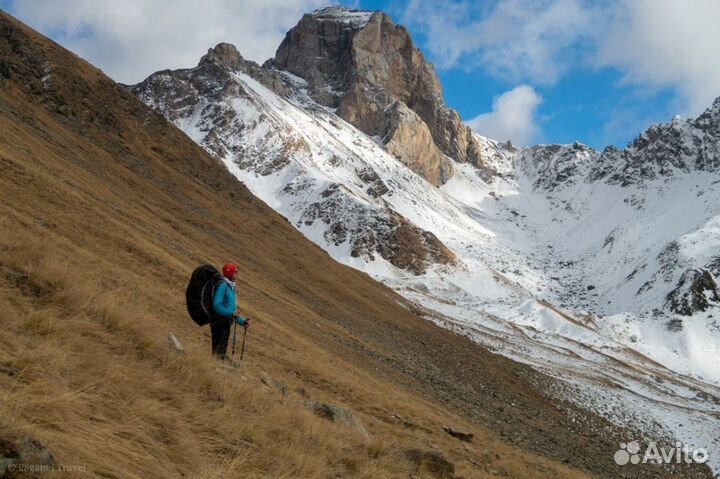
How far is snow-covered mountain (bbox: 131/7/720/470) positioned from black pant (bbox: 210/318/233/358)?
2661cm

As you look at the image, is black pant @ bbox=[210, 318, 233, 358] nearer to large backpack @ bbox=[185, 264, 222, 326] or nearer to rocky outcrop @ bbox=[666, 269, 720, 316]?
large backpack @ bbox=[185, 264, 222, 326]

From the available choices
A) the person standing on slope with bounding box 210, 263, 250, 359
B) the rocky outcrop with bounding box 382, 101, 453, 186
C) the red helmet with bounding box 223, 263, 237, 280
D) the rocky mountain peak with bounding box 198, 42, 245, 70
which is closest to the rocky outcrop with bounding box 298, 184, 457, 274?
the rocky outcrop with bounding box 382, 101, 453, 186

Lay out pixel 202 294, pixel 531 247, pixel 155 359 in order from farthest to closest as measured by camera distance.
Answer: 1. pixel 531 247
2. pixel 202 294
3. pixel 155 359

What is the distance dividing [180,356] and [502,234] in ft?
541

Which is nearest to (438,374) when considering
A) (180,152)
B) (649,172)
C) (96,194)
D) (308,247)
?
(96,194)

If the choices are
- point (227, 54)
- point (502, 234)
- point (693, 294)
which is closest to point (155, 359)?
point (693, 294)

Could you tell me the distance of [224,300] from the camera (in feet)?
26.9

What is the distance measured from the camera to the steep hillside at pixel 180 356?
444cm

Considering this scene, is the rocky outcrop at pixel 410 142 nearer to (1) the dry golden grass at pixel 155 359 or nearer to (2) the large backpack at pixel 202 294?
(1) the dry golden grass at pixel 155 359

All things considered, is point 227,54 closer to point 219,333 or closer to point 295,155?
point 295,155

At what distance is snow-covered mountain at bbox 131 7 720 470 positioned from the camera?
5384cm

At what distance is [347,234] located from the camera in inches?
3984

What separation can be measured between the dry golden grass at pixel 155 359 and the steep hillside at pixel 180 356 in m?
0.03

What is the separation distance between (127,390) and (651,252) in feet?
474
